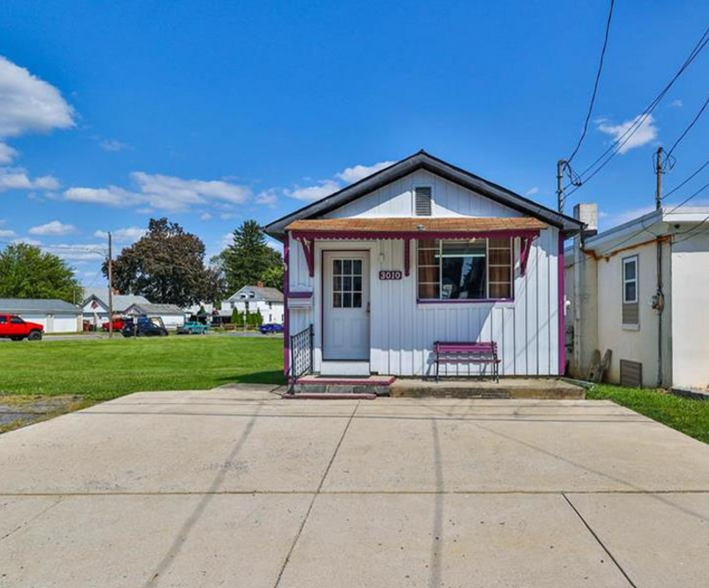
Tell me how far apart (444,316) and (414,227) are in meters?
1.80

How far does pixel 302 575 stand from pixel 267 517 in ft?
3.12

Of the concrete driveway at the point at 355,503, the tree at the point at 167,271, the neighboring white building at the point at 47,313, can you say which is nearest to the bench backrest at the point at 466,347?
the concrete driveway at the point at 355,503

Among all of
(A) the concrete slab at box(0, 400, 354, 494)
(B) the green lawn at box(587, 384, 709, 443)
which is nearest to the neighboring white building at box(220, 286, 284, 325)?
(B) the green lawn at box(587, 384, 709, 443)

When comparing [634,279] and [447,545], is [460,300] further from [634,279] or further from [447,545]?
[447,545]

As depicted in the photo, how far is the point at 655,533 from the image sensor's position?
3754 millimetres

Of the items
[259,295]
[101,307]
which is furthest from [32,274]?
[259,295]

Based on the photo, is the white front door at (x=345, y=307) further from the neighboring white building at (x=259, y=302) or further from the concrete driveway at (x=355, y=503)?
the neighboring white building at (x=259, y=302)

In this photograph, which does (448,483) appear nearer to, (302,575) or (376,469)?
(376,469)

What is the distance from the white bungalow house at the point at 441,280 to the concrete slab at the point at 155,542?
568 cm

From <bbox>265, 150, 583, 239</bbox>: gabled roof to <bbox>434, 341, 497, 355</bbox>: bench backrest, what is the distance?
2.56 meters

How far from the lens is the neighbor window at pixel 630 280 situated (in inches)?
463

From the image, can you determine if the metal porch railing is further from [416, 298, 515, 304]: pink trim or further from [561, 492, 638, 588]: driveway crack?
[561, 492, 638, 588]: driveway crack

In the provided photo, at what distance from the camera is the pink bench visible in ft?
32.0

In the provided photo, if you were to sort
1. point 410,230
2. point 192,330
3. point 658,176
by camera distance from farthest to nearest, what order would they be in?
point 192,330
point 658,176
point 410,230
